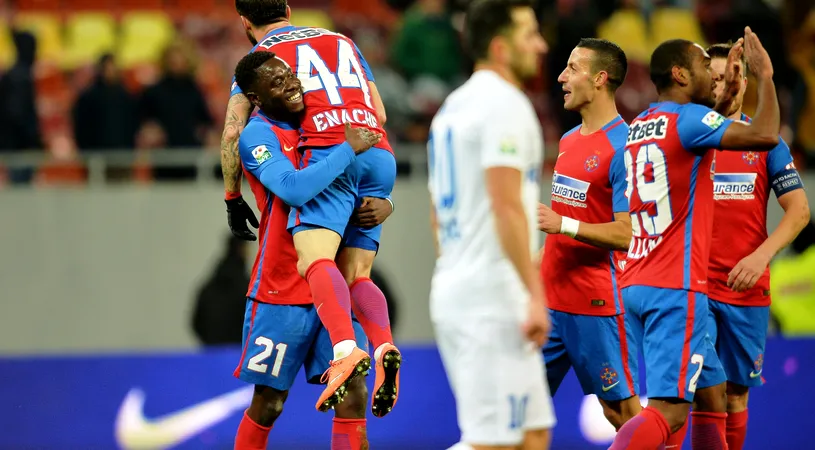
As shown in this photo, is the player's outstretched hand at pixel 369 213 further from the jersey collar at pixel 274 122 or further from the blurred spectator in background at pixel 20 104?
the blurred spectator in background at pixel 20 104

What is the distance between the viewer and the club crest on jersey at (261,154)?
19.9 feet

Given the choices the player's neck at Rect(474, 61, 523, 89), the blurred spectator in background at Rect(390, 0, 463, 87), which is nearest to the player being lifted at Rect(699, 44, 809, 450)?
the player's neck at Rect(474, 61, 523, 89)

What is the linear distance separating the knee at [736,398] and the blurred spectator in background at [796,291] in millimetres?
3467

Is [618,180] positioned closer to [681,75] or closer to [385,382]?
[681,75]

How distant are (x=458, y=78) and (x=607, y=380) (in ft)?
22.3

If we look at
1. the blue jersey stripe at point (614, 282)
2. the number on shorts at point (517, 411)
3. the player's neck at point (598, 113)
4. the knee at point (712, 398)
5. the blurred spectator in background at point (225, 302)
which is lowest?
the blurred spectator in background at point (225, 302)

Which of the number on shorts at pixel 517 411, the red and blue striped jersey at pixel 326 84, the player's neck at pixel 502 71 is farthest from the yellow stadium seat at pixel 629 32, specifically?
the number on shorts at pixel 517 411

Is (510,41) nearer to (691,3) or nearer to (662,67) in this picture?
(662,67)

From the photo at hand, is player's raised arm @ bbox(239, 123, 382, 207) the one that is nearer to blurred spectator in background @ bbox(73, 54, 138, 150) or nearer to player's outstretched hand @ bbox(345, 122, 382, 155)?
player's outstretched hand @ bbox(345, 122, 382, 155)

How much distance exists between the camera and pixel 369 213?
20.4ft

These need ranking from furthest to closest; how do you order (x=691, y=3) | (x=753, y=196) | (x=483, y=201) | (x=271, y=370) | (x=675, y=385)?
1. (x=691, y=3)
2. (x=753, y=196)
3. (x=271, y=370)
4. (x=675, y=385)
5. (x=483, y=201)

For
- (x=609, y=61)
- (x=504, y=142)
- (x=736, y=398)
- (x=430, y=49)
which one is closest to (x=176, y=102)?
(x=430, y=49)

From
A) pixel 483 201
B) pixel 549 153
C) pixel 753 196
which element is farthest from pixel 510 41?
pixel 549 153

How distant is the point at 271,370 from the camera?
6184 mm
